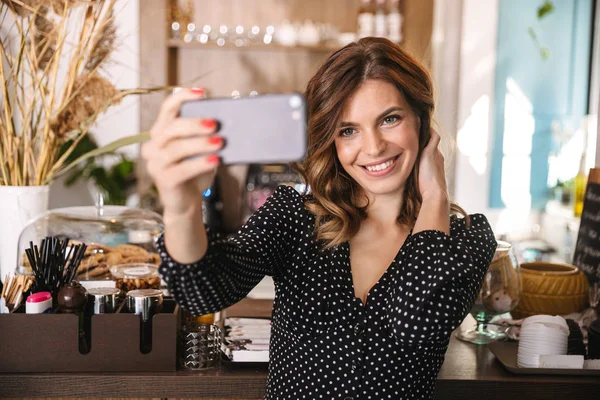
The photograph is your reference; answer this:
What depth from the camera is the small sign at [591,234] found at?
1.82 metres

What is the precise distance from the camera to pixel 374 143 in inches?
48.3

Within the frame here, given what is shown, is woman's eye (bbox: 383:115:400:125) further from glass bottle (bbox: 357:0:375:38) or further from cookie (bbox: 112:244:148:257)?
glass bottle (bbox: 357:0:375:38)

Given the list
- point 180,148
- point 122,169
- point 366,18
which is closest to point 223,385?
Answer: point 180,148

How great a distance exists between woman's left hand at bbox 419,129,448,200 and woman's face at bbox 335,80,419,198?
4 centimetres

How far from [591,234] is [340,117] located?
927 mm

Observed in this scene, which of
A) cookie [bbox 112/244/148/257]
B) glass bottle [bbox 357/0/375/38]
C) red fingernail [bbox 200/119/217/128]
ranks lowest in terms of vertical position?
cookie [bbox 112/244/148/257]

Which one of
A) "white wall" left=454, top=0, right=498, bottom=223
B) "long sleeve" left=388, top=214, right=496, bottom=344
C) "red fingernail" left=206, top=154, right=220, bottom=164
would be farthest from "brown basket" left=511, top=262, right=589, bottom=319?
"white wall" left=454, top=0, right=498, bottom=223

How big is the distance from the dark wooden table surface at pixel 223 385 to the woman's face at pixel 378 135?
0.45 metres

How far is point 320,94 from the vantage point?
4.30 ft

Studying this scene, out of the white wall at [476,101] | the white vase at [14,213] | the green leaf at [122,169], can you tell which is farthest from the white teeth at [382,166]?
the white wall at [476,101]

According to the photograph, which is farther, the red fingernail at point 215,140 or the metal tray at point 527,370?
the metal tray at point 527,370

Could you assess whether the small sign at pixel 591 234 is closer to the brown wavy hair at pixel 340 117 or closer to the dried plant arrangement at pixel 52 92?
the brown wavy hair at pixel 340 117

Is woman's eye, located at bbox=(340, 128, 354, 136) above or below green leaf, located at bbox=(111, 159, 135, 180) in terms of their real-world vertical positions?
above

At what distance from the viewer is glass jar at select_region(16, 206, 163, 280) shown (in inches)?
66.7
